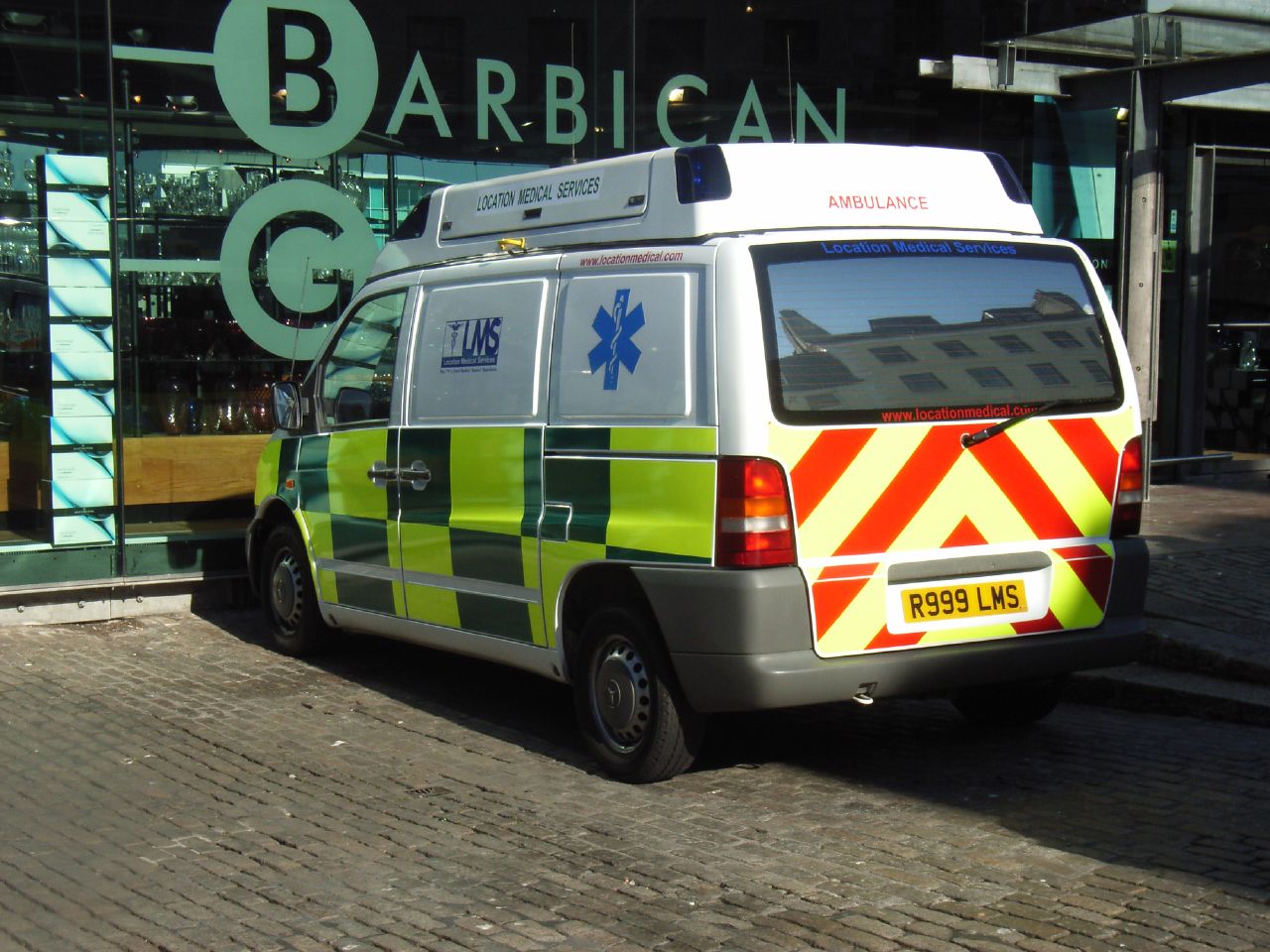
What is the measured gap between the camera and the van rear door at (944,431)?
5.56 m

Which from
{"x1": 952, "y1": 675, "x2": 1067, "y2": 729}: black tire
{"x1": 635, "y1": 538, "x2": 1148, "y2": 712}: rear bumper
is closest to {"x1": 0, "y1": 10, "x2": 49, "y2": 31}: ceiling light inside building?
{"x1": 635, "y1": 538, "x2": 1148, "y2": 712}: rear bumper

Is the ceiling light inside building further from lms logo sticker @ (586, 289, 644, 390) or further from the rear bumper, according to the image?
the rear bumper

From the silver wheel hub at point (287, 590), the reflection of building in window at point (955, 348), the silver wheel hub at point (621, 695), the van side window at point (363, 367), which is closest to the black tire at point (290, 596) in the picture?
the silver wheel hub at point (287, 590)

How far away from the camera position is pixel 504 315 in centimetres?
672

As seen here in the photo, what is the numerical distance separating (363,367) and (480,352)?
1159 millimetres

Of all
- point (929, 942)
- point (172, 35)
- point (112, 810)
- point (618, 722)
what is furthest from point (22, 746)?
point (172, 35)

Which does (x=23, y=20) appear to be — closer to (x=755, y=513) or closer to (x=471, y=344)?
(x=471, y=344)

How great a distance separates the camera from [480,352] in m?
6.84

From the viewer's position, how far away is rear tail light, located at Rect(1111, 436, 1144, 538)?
616 centimetres

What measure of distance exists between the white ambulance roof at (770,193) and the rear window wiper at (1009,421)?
0.76 meters

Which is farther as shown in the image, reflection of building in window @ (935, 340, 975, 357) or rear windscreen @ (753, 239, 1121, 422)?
reflection of building in window @ (935, 340, 975, 357)

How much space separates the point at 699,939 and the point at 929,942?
23.9 inches

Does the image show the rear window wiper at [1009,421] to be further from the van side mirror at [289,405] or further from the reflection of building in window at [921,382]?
the van side mirror at [289,405]

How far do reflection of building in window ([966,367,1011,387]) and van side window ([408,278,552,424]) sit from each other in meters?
1.72
